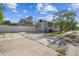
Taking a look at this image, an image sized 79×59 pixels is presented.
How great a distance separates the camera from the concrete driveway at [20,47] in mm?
1670

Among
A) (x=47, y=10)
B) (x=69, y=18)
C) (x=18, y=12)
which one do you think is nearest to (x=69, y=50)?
(x=69, y=18)

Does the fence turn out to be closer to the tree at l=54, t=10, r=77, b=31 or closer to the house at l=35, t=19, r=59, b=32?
the house at l=35, t=19, r=59, b=32

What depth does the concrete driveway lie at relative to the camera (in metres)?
1.67

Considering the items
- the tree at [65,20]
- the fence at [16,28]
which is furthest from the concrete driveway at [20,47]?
the tree at [65,20]

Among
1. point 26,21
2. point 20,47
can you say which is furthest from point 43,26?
point 20,47

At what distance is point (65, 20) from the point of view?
1.69 meters

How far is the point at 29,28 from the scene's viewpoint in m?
1.69

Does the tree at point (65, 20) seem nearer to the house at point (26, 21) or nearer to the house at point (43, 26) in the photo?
the house at point (43, 26)

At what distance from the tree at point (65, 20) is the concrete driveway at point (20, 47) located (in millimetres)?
240

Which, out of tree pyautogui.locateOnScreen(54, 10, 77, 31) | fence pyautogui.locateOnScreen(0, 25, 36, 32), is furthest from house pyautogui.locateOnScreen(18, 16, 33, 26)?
tree pyautogui.locateOnScreen(54, 10, 77, 31)

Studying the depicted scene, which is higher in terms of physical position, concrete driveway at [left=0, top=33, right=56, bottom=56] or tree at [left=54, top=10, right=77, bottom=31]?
tree at [left=54, top=10, right=77, bottom=31]

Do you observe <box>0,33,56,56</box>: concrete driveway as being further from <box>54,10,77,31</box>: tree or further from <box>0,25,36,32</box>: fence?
<box>54,10,77,31</box>: tree

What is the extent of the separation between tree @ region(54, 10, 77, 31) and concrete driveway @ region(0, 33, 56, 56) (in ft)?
0.79

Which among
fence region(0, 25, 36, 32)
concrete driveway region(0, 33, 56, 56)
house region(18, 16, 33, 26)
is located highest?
house region(18, 16, 33, 26)
